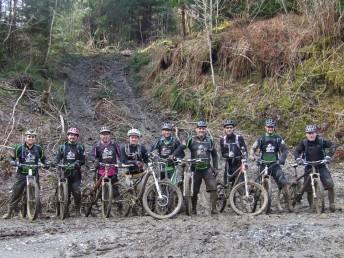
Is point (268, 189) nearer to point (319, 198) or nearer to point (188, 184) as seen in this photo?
point (319, 198)

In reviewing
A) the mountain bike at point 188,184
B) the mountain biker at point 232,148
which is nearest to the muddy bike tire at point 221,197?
the mountain biker at point 232,148

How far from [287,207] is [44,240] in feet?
16.5

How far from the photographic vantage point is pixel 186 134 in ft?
61.8

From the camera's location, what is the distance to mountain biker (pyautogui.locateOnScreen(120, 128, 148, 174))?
11023mm

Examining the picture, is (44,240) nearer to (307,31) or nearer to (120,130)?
(120,130)

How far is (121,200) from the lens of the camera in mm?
10859

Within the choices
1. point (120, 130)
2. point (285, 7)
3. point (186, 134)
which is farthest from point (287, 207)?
point (285, 7)

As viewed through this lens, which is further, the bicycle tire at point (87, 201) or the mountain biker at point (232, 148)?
the mountain biker at point (232, 148)

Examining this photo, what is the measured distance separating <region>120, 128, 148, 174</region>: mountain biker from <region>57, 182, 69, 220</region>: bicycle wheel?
4.29 feet

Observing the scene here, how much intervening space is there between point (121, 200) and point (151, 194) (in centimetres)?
74

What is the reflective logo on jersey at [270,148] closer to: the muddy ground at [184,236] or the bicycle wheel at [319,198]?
the bicycle wheel at [319,198]

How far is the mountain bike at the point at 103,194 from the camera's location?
416 inches

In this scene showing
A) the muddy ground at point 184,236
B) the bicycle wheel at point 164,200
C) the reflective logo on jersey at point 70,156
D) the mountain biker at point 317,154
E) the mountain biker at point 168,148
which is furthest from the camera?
the reflective logo on jersey at point 70,156

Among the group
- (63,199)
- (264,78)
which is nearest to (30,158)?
(63,199)
